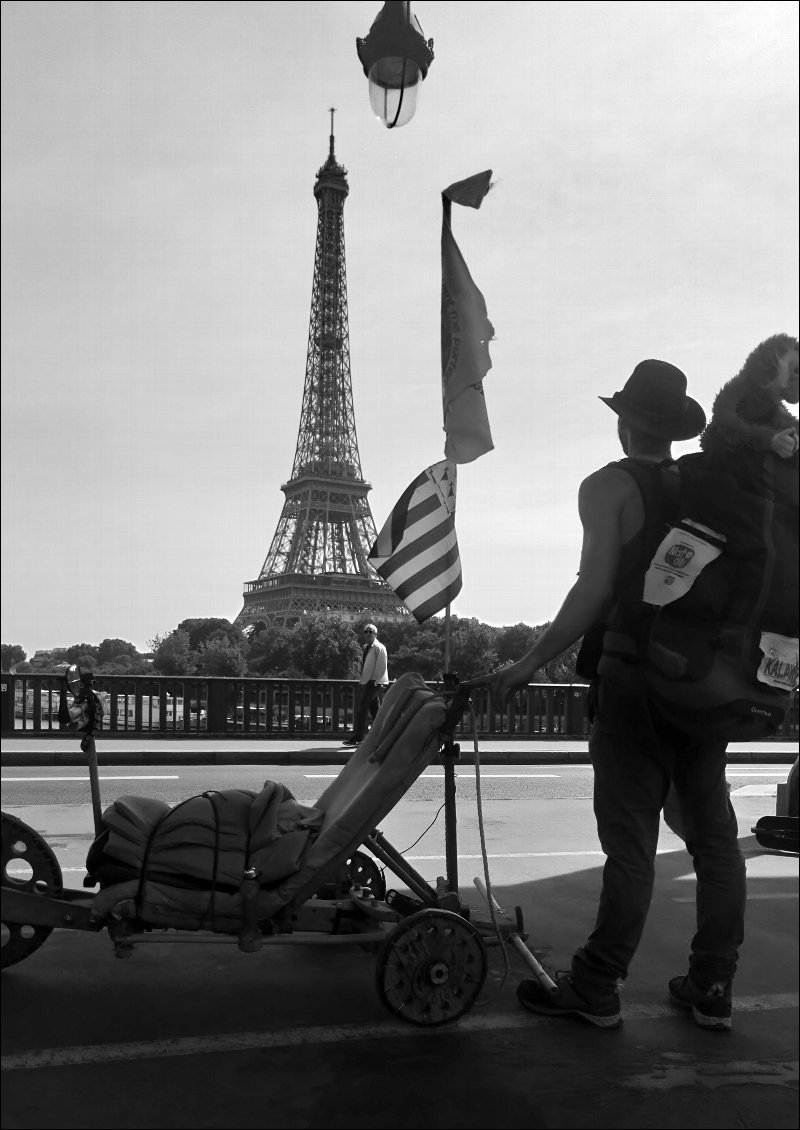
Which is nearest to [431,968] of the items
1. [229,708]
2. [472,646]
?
[229,708]

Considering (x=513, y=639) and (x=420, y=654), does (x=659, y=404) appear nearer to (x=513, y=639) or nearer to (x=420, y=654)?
(x=420, y=654)

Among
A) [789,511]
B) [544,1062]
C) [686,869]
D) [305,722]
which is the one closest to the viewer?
[544,1062]

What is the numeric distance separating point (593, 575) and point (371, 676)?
33.4ft

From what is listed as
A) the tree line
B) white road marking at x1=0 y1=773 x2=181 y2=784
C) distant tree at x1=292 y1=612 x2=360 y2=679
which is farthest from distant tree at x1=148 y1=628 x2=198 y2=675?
white road marking at x1=0 y1=773 x2=181 y2=784

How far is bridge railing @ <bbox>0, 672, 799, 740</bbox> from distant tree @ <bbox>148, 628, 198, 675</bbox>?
1881cm

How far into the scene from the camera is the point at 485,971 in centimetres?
324

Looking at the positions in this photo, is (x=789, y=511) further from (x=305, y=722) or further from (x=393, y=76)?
(x=305, y=722)

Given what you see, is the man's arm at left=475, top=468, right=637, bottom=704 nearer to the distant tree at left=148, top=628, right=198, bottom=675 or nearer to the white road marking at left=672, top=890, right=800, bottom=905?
the white road marking at left=672, top=890, right=800, bottom=905

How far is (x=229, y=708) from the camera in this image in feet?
48.8

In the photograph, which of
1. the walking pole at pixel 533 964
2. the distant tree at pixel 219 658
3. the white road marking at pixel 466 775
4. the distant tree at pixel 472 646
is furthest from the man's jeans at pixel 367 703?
the distant tree at pixel 472 646

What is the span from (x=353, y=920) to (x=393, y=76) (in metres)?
4.70

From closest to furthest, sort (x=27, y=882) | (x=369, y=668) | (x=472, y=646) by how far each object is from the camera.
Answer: (x=27, y=882)
(x=369, y=668)
(x=472, y=646)

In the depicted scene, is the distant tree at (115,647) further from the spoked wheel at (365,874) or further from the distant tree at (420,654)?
the spoked wheel at (365,874)

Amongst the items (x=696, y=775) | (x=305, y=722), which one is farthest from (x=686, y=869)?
(x=305, y=722)
